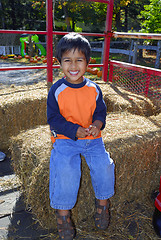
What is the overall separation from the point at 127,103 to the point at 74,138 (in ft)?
6.10

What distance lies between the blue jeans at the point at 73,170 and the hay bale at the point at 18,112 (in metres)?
1.69

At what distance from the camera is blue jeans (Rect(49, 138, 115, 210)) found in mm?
1721

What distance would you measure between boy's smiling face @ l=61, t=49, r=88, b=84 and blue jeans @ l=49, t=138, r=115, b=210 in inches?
21.6

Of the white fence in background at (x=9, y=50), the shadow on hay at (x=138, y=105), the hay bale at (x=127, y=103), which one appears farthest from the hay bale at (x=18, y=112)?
the white fence in background at (x=9, y=50)

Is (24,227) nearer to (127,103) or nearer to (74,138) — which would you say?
(74,138)

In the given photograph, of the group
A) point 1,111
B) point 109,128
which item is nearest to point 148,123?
point 109,128

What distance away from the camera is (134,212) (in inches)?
92.9

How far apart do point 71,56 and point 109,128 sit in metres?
1.03

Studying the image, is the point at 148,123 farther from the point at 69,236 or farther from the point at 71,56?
the point at 69,236

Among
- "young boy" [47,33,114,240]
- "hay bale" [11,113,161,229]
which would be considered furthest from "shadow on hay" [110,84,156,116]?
"young boy" [47,33,114,240]

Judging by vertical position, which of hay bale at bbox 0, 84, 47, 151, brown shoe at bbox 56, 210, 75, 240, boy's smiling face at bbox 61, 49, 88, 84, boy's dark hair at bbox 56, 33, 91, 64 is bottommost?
brown shoe at bbox 56, 210, 75, 240

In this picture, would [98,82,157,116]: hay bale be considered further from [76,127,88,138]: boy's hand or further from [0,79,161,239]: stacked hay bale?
[76,127,88,138]: boy's hand

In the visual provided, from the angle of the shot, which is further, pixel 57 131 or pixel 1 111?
pixel 1 111

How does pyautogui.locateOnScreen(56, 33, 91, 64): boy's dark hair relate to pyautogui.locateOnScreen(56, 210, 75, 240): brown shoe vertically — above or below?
above
